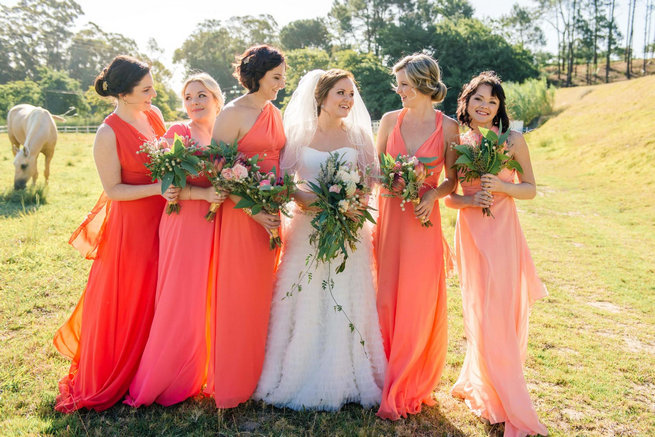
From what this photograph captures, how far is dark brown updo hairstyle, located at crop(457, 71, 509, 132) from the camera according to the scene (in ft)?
13.1

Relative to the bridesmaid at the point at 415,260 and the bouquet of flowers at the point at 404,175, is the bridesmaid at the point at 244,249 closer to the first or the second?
the bouquet of flowers at the point at 404,175

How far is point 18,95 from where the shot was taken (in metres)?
47.6

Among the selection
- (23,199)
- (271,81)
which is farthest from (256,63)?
(23,199)

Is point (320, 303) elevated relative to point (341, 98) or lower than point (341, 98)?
lower

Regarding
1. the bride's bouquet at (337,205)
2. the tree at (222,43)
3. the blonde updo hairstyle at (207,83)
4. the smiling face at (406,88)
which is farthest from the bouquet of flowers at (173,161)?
the tree at (222,43)

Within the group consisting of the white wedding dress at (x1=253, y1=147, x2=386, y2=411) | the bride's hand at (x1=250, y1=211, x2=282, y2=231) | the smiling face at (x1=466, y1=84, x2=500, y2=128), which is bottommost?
the white wedding dress at (x1=253, y1=147, x2=386, y2=411)

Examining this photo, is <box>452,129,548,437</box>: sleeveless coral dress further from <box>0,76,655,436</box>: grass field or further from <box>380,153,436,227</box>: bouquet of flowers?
<box>380,153,436,227</box>: bouquet of flowers

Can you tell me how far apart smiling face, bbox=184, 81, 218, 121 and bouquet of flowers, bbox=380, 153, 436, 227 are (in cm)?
170

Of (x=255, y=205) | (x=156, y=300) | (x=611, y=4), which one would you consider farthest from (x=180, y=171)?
(x=611, y=4)

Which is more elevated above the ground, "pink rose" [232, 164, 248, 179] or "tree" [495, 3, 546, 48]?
"tree" [495, 3, 546, 48]

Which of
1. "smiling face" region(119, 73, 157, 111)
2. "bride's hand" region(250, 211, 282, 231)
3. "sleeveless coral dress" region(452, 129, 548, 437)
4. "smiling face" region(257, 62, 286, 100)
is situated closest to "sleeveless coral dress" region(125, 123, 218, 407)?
"bride's hand" region(250, 211, 282, 231)

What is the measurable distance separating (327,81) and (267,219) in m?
1.38

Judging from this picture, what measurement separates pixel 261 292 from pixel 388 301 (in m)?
1.12

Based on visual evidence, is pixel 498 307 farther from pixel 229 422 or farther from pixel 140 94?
pixel 140 94
